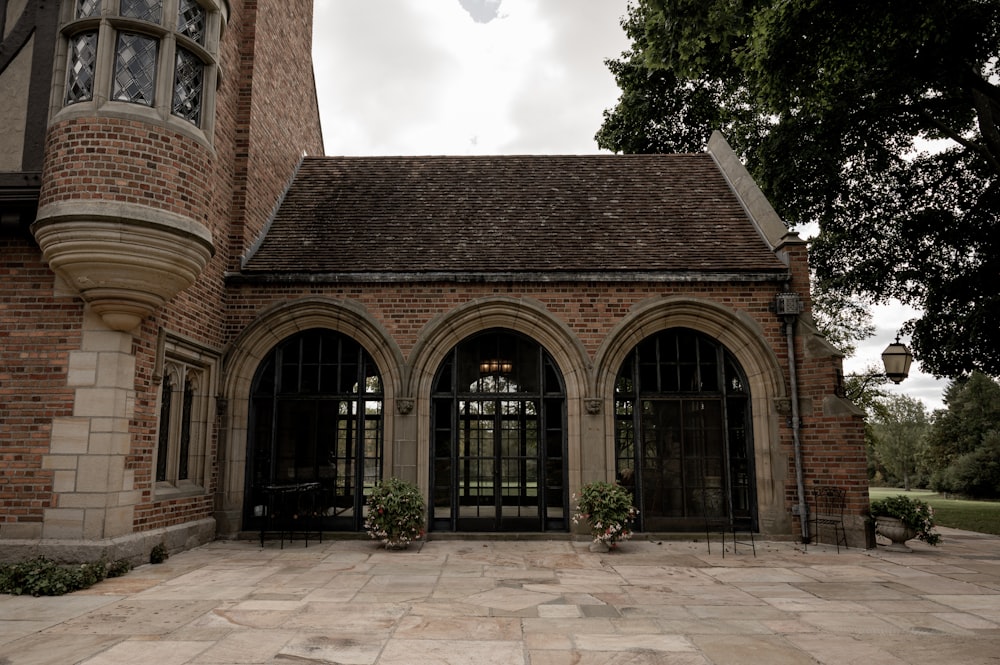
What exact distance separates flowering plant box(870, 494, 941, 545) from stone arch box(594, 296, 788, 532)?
1.44 m

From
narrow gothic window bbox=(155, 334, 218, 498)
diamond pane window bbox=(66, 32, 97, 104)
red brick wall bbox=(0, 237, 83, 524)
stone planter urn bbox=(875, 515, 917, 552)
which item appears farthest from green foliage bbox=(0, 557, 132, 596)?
stone planter urn bbox=(875, 515, 917, 552)

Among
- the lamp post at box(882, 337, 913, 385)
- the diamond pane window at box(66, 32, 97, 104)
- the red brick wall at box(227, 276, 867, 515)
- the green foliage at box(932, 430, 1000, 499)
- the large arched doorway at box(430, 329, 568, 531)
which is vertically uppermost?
the diamond pane window at box(66, 32, 97, 104)

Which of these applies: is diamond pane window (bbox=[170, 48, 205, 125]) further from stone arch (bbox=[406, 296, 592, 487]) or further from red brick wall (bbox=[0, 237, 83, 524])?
stone arch (bbox=[406, 296, 592, 487])

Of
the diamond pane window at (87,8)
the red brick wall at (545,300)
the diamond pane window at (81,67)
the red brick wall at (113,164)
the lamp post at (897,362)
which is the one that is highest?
the diamond pane window at (87,8)

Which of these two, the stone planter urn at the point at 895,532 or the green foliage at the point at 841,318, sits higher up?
the green foliage at the point at 841,318

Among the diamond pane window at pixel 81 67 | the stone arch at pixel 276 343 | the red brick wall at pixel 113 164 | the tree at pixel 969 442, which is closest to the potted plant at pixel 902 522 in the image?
the stone arch at pixel 276 343

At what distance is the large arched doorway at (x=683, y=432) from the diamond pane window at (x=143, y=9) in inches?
309

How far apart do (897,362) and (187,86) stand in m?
10.8

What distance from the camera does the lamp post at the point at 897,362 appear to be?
9.27 meters

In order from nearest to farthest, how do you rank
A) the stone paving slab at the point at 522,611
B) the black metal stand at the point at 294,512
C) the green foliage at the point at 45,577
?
the stone paving slab at the point at 522,611
the green foliage at the point at 45,577
the black metal stand at the point at 294,512

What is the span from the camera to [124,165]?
668cm

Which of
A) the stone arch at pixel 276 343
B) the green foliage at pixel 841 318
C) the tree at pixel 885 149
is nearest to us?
the stone arch at pixel 276 343

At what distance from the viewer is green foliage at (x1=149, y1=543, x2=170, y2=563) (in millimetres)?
7129

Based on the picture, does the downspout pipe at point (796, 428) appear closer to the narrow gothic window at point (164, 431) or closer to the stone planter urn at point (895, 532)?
the stone planter urn at point (895, 532)
